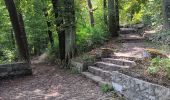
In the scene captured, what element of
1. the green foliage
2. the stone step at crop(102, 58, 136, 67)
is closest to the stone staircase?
the stone step at crop(102, 58, 136, 67)

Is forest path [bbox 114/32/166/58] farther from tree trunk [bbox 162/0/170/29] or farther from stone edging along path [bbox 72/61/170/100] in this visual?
stone edging along path [bbox 72/61/170/100]

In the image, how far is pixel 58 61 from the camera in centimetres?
1452

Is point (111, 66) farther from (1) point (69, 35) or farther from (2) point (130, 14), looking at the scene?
(2) point (130, 14)

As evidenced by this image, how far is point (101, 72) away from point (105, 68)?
423 millimetres

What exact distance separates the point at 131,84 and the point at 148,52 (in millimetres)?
1904

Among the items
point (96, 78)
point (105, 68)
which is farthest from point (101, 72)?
point (105, 68)

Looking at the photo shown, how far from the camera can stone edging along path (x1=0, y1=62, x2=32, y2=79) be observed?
11211 millimetres

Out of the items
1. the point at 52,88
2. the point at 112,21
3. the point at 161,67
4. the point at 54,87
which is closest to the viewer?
the point at 161,67

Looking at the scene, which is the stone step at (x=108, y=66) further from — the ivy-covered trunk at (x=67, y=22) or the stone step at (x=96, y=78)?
the ivy-covered trunk at (x=67, y=22)

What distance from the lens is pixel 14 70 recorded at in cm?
1157

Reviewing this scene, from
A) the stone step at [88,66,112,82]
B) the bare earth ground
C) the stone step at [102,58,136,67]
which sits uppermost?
the stone step at [102,58,136,67]

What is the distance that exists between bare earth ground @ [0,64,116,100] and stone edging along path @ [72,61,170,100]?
1.51 ft

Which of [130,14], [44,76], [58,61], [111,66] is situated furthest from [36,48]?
[111,66]

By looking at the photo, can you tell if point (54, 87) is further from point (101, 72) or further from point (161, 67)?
point (161, 67)
